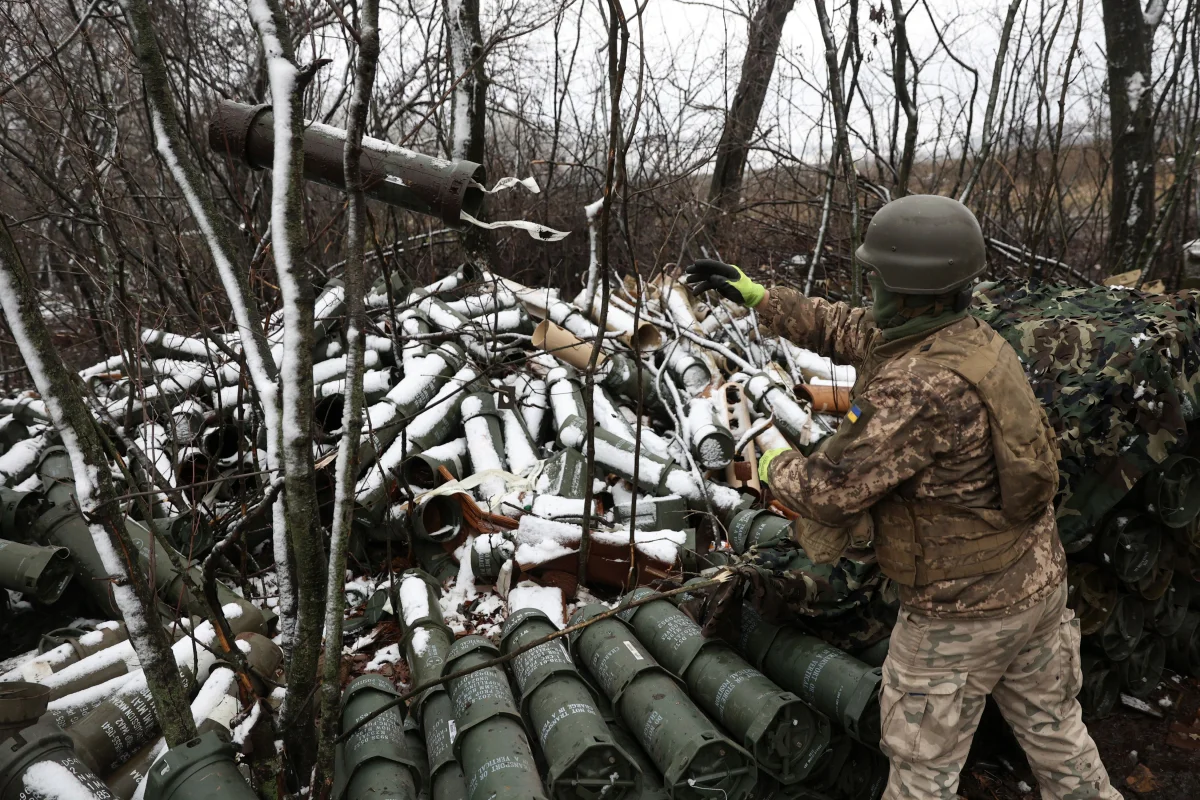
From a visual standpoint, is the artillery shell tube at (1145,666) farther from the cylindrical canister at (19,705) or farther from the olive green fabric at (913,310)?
the cylindrical canister at (19,705)

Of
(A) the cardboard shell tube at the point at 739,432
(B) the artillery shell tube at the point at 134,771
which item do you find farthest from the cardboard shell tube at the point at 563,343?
(B) the artillery shell tube at the point at 134,771

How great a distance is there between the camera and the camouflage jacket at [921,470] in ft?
6.73

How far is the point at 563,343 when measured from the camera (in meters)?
5.70

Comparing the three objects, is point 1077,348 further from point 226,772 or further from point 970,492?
point 226,772

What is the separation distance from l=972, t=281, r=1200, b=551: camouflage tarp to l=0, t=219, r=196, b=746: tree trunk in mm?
3057

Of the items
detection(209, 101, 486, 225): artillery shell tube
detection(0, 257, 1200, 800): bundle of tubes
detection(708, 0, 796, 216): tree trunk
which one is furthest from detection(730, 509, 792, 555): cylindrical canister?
detection(708, 0, 796, 216): tree trunk

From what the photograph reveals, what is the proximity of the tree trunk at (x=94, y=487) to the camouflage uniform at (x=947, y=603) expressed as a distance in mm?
1795

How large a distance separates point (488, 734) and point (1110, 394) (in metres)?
2.58

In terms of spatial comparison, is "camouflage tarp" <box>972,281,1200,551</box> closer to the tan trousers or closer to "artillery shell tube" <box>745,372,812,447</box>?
the tan trousers

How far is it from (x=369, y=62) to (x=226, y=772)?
1.87 metres

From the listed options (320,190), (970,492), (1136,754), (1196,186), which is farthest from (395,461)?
(1196,186)

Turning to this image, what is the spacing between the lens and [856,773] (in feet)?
8.87

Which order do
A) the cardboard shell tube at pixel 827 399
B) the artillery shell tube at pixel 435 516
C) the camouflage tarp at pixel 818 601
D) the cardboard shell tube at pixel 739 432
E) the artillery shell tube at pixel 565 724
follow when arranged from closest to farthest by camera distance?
the artillery shell tube at pixel 565 724, the camouflage tarp at pixel 818 601, the artillery shell tube at pixel 435 516, the cardboard shell tube at pixel 739 432, the cardboard shell tube at pixel 827 399

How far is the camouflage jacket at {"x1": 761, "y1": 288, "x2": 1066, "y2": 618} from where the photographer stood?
2.05 meters
